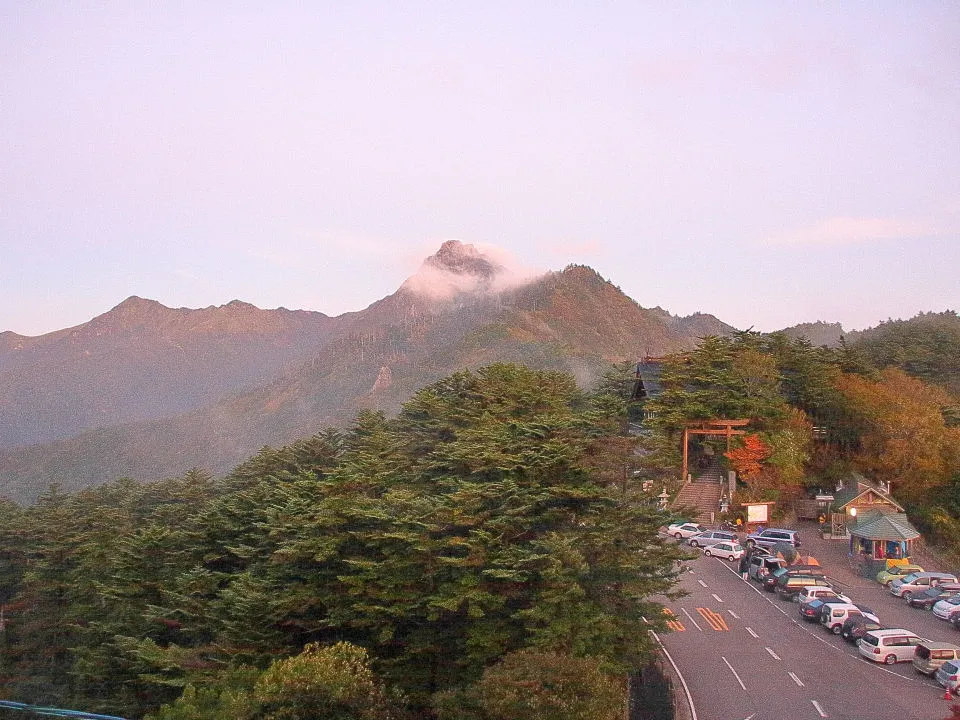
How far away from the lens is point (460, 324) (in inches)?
3342

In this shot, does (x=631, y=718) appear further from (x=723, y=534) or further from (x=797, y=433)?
(x=797, y=433)

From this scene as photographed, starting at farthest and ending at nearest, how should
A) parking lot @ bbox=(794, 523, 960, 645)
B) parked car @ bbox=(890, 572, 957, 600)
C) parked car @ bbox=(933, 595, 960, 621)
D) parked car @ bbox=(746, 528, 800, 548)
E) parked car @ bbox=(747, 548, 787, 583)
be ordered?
1. parked car @ bbox=(746, 528, 800, 548)
2. parked car @ bbox=(747, 548, 787, 583)
3. parked car @ bbox=(890, 572, 957, 600)
4. parked car @ bbox=(933, 595, 960, 621)
5. parking lot @ bbox=(794, 523, 960, 645)

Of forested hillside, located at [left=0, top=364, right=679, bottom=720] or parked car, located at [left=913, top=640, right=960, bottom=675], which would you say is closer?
forested hillside, located at [left=0, top=364, right=679, bottom=720]

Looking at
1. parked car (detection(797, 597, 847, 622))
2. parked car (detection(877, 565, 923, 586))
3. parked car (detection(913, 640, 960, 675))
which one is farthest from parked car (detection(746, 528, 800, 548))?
parked car (detection(913, 640, 960, 675))

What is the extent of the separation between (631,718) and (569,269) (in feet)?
257

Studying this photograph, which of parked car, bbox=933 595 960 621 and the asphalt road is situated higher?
parked car, bbox=933 595 960 621

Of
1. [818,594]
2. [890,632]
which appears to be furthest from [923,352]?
[890,632]

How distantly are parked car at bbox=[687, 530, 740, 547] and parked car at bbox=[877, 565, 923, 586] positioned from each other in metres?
5.20

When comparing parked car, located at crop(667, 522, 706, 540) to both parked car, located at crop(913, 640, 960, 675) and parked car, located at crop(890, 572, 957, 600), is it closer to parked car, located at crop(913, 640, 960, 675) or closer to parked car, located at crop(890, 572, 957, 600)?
parked car, located at crop(890, 572, 957, 600)

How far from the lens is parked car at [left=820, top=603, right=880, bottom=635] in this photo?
20438mm

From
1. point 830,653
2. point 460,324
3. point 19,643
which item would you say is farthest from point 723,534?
point 460,324

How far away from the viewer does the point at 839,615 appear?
2056 cm

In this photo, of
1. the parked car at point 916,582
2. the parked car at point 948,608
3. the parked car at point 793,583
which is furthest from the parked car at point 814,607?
the parked car at point 916,582

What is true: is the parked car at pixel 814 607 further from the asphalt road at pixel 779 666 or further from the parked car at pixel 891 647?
the parked car at pixel 891 647
